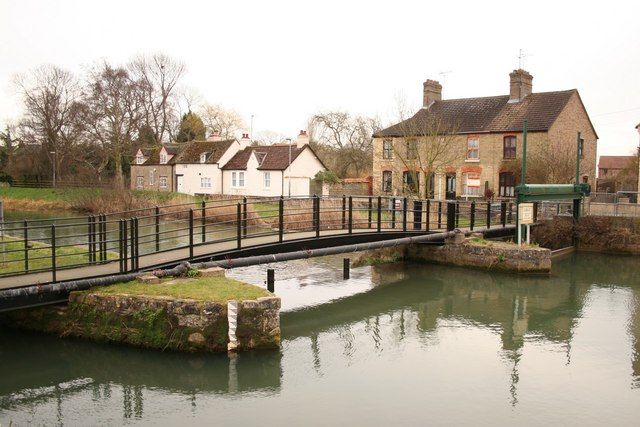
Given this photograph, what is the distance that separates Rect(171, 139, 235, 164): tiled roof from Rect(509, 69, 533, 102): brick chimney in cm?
2177

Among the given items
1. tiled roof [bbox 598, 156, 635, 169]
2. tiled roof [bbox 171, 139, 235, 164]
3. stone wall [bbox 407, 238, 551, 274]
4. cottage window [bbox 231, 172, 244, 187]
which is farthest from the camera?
tiled roof [bbox 598, 156, 635, 169]

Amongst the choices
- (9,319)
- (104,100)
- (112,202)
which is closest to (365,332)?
(9,319)

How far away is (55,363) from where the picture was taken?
1045 cm

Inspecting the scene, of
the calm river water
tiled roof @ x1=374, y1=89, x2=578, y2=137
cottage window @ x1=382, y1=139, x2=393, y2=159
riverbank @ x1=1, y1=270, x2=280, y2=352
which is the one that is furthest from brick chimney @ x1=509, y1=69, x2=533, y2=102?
riverbank @ x1=1, y1=270, x2=280, y2=352

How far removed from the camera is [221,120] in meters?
72.4

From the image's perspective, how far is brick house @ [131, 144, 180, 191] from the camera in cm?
5181

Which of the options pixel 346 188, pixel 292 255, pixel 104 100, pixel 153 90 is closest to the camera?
pixel 292 255

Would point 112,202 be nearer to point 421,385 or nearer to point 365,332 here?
point 365,332

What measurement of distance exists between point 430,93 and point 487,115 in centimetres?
567

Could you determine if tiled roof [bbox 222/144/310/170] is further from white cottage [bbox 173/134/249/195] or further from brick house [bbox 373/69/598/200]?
brick house [bbox 373/69/598/200]

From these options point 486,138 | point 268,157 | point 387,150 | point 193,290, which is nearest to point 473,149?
point 486,138

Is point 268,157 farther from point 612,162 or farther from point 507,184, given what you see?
point 612,162

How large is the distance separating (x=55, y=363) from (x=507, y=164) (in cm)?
3141

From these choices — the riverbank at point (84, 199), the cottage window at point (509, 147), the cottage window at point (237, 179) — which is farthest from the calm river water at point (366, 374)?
the cottage window at point (237, 179)
